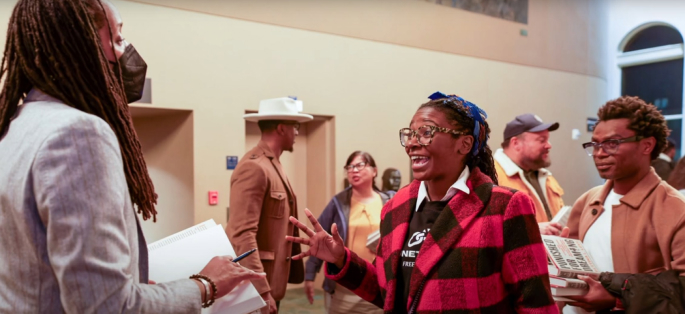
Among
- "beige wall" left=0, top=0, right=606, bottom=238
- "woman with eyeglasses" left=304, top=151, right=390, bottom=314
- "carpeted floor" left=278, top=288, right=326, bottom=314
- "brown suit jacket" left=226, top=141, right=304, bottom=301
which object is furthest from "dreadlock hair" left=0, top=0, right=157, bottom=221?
"carpeted floor" left=278, top=288, right=326, bottom=314

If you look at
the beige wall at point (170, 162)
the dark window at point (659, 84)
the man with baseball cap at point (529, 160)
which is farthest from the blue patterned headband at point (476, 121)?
the dark window at point (659, 84)

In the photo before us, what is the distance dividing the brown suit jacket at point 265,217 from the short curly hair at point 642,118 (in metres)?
1.92

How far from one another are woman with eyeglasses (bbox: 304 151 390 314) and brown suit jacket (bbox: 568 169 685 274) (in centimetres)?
185

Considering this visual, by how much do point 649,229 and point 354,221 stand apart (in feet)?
7.54

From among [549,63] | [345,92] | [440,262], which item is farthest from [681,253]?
[549,63]

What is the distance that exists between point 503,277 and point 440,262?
0.21 metres

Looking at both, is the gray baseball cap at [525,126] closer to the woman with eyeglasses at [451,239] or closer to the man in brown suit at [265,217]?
the man in brown suit at [265,217]

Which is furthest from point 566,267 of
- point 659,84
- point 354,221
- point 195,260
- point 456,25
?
point 659,84

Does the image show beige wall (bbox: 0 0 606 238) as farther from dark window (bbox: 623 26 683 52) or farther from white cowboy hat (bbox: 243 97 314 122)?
dark window (bbox: 623 26 683 52)

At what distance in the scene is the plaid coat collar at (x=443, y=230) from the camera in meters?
1.90

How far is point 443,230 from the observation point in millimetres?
1931

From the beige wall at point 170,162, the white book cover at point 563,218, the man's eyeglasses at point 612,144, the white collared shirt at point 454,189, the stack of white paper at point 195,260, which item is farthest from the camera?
the beige wall at point 170,162

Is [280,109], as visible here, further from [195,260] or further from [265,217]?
[195,260]

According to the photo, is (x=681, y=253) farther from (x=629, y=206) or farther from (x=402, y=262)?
(x=402, y=262)
